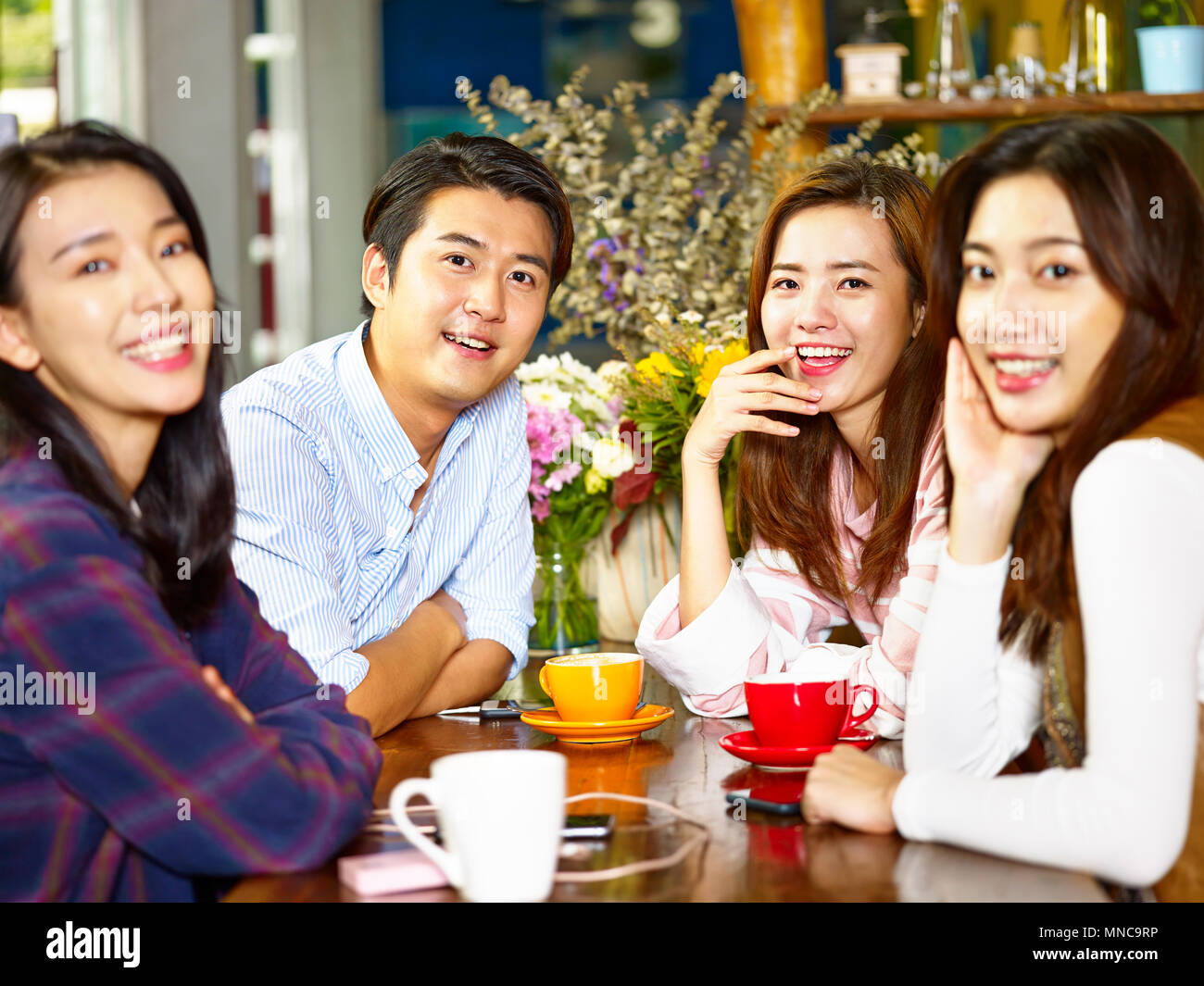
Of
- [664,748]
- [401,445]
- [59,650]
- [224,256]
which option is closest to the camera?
[59,650]

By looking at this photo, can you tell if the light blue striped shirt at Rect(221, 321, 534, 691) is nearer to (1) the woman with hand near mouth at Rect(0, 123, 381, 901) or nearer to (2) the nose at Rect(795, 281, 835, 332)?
(1) the woman with hand near mouth at Rect(0, 123, 381, 901)

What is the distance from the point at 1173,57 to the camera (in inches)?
119

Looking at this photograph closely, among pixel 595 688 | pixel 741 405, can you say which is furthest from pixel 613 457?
pixel 595 688

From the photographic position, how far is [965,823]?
1.06m

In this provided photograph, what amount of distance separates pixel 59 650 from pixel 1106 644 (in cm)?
83

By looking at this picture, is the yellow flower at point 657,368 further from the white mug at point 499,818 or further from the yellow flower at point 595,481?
the white mug at point 499,818

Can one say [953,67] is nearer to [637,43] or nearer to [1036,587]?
[1036,587]

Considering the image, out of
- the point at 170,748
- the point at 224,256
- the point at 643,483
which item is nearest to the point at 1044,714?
the point at 170,748

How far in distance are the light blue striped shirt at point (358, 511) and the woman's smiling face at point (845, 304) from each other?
522 millimetres

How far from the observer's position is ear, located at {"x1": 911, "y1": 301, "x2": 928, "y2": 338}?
1923 millimetres

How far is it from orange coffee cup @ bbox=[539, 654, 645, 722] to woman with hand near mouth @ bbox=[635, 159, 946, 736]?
186mm

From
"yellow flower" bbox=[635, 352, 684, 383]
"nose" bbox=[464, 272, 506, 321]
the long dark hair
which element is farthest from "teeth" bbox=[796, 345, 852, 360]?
the long dark hair

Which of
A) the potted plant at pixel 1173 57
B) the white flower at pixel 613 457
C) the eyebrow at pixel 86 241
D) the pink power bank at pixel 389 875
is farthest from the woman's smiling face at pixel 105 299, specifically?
the potted plant at pixel 1173 57

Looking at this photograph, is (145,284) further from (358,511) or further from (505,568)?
(505,568)
